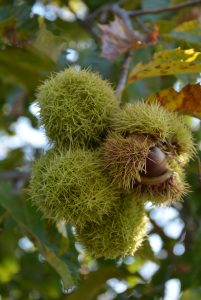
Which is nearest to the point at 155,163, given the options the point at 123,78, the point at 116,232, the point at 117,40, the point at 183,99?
the point at 116,232

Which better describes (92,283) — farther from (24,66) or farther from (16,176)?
(24,66)

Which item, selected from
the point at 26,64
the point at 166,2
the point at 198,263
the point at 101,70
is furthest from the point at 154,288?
the point at 166,2

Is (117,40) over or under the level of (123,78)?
over

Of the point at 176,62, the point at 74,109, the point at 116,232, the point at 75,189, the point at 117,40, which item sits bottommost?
the point at 116,232

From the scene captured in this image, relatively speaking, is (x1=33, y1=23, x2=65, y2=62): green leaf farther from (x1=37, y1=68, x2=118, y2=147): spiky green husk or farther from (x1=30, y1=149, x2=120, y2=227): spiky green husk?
(x1=30, y1=149, x2=120, y2=227): spiky green husk

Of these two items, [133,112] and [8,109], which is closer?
[133,112]

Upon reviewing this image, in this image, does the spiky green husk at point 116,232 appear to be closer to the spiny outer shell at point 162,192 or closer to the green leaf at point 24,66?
the spiny outer shell at point 162,192

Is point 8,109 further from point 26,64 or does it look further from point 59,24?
point 26,64
